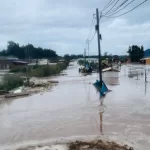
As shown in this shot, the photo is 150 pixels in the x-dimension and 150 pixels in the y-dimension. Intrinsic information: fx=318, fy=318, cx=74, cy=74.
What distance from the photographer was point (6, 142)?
506 inches

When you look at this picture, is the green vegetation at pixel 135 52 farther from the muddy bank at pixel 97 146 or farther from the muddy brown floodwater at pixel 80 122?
the muddy bank at pixel 97 146

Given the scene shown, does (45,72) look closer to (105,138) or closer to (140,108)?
(140,108)

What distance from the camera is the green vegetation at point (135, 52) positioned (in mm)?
108319

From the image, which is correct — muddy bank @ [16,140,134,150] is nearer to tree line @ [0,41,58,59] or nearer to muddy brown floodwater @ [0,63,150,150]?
muddy brown floodwater @ [0,63,150,150]

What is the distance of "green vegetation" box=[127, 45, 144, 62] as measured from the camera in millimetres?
108319

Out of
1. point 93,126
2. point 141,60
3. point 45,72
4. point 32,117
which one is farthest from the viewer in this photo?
point 141,60

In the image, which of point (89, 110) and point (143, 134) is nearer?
point (143, 134)

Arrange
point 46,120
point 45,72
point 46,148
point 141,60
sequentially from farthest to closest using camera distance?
1. point 141,60
2. point 45,72
3. point 46,120
4. point 46,148

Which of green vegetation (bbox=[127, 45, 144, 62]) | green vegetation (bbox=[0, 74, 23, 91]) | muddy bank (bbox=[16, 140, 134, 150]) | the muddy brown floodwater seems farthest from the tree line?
muddy bank (bbox=[16, 140, 134, 150])

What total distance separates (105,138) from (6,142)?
4.01m

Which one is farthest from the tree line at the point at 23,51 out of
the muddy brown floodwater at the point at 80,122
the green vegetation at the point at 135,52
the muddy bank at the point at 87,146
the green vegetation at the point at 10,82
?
the muddy bank at the point at 87,146

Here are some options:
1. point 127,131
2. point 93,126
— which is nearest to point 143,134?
point 127,131

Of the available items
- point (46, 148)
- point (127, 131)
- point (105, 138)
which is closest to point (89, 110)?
point (127, 131)

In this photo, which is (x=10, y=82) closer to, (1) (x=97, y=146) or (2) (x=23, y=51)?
(1) (x=97, y=146)
